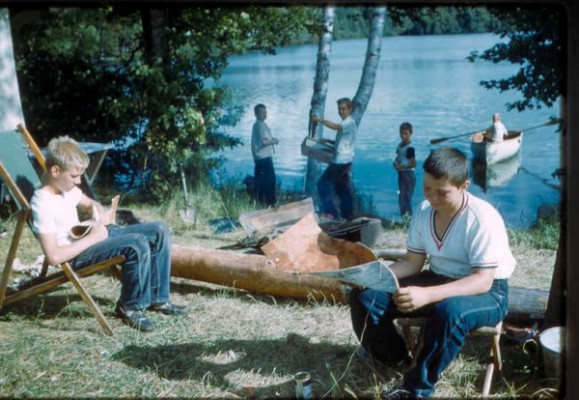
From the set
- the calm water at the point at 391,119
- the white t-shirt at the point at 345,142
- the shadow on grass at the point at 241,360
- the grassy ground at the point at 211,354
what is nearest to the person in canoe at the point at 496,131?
the calm water at the point at 391,119

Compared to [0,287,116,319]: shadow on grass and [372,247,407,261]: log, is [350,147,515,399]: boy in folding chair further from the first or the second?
[0,287,116,319]: shadow on grass

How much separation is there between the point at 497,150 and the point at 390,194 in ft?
6.11

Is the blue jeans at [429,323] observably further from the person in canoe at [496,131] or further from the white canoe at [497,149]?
the person in canoe at [496,131]

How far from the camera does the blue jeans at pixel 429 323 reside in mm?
3129

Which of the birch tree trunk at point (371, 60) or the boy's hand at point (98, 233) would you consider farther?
the birch tree trunk at point (371, 60)

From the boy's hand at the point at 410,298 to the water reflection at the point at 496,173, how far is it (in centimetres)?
636

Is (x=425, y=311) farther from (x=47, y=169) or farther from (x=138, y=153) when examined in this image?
(x=138, y=153)

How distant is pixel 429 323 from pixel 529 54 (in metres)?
6.13

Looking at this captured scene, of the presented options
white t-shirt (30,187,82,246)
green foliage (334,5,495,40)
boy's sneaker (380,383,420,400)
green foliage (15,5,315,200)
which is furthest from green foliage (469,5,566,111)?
white t-shirt (30,187,82,246)

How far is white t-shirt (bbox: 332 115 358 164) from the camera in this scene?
809 cm

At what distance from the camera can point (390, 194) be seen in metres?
9.77

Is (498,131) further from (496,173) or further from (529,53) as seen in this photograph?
(529,53)

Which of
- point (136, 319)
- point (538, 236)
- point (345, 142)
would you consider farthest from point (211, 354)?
point (345, 142)

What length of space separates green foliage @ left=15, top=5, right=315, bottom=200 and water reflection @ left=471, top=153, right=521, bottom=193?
3672 millimetres
